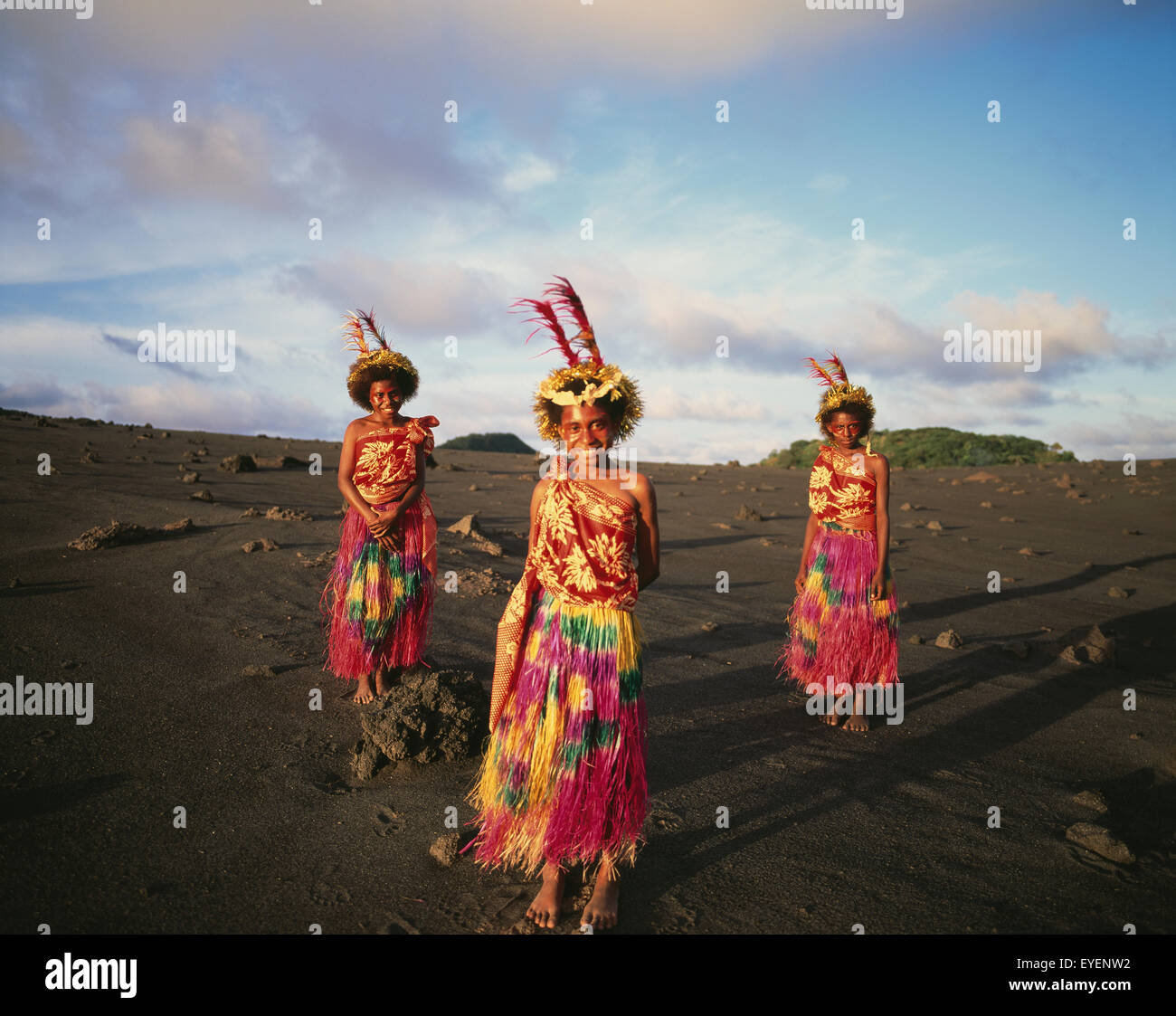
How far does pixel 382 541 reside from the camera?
5.16m

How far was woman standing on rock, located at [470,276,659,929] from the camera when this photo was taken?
2.94 metres

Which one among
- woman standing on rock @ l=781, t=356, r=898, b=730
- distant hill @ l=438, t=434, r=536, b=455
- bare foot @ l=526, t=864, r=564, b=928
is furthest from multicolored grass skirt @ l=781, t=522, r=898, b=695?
distant hill @ l=438, t=434, r=536, b=455

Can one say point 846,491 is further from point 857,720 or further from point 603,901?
point 603,901

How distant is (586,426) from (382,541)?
2.68 m

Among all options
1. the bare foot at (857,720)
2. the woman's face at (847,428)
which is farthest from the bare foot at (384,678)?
the woman's face at (847,428)

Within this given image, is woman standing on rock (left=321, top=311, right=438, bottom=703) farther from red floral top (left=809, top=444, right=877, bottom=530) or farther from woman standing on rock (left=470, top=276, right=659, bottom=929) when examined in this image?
red floral top (left=809, top=444, right=877, bottom=530)

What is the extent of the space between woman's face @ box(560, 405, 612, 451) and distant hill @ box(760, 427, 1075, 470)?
1005 inches

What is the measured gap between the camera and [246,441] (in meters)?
23.9

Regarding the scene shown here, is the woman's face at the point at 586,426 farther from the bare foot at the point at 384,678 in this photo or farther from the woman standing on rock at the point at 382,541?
the bare foot at the point at 384,678

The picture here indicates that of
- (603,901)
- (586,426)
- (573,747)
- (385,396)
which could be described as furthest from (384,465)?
(603,901)

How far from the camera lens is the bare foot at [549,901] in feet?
9.41

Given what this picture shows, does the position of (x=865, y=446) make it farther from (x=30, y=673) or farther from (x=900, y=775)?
(x=30, y=673)

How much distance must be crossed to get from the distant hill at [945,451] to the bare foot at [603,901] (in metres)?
25.7
